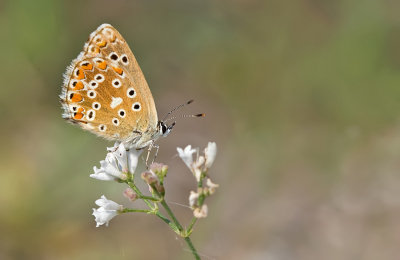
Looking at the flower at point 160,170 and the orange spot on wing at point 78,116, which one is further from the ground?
the orange spot on wing at point 78,116

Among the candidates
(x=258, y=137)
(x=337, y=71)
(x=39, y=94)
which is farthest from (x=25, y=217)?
(x=337, y=71)

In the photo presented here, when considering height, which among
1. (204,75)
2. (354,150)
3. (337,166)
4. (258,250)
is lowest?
(258,250)

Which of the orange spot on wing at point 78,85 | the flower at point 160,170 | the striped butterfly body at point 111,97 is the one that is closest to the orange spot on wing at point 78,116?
the striped butterfly body at point 111,97

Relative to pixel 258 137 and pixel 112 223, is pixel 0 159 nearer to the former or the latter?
pixel 112 223

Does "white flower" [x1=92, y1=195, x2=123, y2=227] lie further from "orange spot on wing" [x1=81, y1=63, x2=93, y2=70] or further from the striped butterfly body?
"orange spot on wing" [x1=81, y1=63, x2=93, y2=70]

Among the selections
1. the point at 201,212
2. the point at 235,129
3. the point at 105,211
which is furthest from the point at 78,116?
the point at 235,129

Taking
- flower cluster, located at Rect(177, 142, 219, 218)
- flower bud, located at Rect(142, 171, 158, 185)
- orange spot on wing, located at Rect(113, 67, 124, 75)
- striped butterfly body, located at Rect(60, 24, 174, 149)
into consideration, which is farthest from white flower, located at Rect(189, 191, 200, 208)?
orange spot on wing, located at Rect(113, 67, 124, 75)

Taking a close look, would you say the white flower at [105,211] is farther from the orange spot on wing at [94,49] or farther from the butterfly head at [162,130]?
the orange spot on wing at [94,49]
